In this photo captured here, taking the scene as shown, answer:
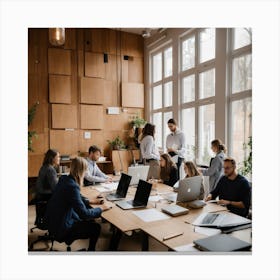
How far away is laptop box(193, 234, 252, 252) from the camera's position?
206cm

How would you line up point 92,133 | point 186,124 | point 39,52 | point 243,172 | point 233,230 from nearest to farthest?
point 233,230 → point 243,172 → point 186,124 → point 39,52 → point 92,133

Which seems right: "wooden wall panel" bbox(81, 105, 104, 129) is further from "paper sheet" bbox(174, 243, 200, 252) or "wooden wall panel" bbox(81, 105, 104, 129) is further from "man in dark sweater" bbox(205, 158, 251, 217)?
"paper sheet" bbox(174, 243, 200, 252)

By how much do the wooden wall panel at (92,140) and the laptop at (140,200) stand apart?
3775mm

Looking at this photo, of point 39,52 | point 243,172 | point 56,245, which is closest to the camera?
point 56,245

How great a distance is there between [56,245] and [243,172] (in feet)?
8.70


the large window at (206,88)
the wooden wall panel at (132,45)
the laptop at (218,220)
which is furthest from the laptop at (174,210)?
the wooden wall panel at (132,45)

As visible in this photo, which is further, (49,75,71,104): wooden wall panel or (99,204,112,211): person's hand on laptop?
(49,75,71,104): wooden wall panel

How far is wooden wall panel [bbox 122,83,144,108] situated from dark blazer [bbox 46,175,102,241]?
4645mm

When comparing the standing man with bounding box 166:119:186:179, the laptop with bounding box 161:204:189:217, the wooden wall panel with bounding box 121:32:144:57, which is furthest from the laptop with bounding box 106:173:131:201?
the wooden wall panel with bounding box 121:32:144:57
